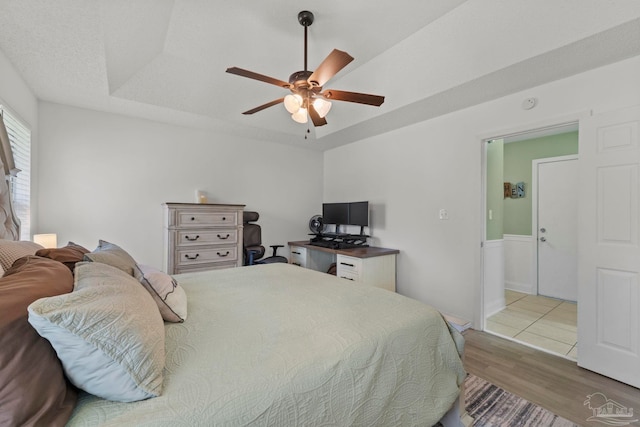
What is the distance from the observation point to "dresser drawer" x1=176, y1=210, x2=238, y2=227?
3.37 m

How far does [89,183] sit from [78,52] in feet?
5.13

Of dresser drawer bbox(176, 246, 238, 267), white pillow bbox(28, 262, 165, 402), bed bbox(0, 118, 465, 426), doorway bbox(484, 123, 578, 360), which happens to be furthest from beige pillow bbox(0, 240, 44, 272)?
doorway bbox(484, 123, 578, 360)

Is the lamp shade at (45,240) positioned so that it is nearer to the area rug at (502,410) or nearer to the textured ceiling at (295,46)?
the textured ceiling at (295,46)

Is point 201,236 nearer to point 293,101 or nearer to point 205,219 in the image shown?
point 205,219

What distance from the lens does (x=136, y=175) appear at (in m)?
3.50

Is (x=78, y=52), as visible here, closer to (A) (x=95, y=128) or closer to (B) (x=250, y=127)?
(A) (x=95, y=128)

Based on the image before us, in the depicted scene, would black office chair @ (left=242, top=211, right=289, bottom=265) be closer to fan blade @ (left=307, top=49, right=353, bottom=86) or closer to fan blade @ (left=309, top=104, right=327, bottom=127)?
fan blade @ (left=309, top=104, right=327, bottom=127)

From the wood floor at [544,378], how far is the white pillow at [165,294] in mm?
2183

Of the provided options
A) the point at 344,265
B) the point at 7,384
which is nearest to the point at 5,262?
the point at 7,384

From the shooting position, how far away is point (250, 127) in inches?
153

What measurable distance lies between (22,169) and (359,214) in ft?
12.0

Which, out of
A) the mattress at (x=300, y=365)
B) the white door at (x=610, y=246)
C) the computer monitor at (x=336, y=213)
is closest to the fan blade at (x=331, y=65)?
the mattress at (x=300, y=365)

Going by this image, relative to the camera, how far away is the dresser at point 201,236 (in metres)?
3.30

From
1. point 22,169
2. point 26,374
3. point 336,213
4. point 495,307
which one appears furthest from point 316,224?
point 26,374
